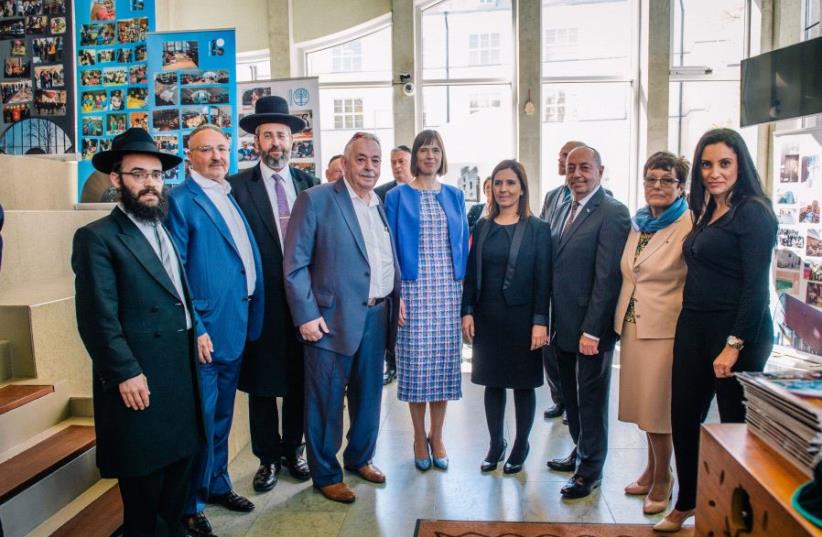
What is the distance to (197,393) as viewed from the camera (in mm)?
2250

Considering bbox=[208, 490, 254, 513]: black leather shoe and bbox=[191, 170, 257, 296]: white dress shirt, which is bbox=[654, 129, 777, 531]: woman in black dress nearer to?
bbox=[191, 170, 257, 296]: white dress shirt

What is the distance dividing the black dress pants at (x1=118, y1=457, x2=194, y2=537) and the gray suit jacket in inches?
33.6

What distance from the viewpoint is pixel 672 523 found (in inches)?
101

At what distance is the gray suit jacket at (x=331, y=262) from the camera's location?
2881mm

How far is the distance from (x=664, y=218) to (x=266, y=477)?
228cm

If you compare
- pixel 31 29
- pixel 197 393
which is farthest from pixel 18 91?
pixel 197 393

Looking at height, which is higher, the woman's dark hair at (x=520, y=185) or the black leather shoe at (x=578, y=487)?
the woman's dark hair at (x=520, y=185)

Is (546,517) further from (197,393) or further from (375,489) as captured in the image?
(197,393)

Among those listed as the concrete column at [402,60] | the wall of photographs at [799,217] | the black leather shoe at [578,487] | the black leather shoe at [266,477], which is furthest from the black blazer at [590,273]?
the concrete column at [402,60]

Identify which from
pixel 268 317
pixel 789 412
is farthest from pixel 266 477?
pixel 789 412

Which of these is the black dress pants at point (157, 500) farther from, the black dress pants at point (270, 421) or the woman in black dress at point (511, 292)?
the woman in black dress at point (511, 292)

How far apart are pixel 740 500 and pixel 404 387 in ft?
6.48

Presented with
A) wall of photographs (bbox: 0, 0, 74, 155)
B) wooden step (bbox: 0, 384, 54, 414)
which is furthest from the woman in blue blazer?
wall of photographs (bbox: 0, 0, 74, 155)

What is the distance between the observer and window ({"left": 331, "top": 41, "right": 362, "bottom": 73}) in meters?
7.82
